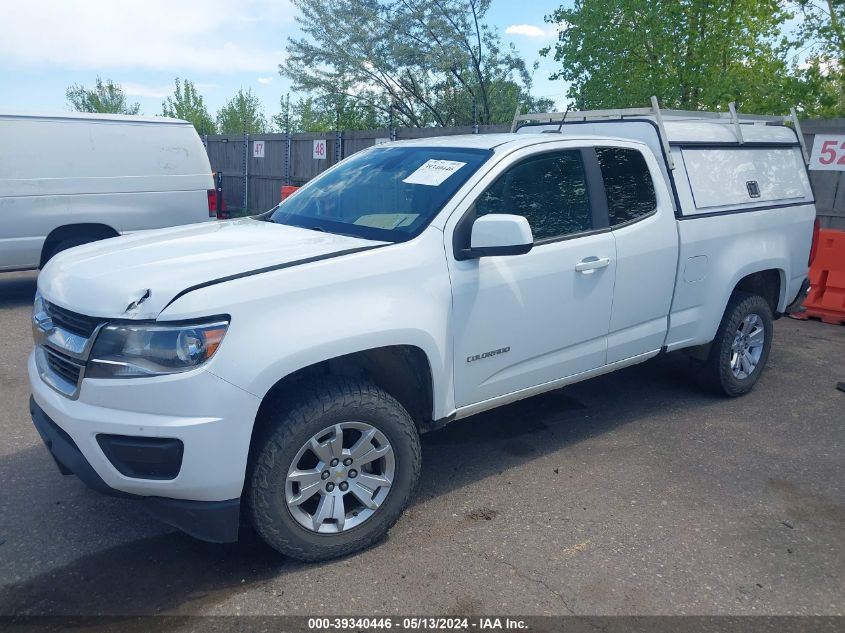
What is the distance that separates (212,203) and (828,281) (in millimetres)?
7577

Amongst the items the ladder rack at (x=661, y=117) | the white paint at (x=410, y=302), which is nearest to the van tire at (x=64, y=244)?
the white paint at (x=410, y=302)

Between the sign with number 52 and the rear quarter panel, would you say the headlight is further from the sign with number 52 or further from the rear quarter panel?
the sign with number 52

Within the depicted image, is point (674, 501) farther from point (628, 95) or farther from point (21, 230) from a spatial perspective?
point (628, 95)

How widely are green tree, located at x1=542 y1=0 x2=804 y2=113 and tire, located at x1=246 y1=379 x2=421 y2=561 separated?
12.3 m

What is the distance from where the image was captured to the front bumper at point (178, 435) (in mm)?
2738

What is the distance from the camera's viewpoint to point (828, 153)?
30.5ft

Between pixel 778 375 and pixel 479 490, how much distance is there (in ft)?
11.4

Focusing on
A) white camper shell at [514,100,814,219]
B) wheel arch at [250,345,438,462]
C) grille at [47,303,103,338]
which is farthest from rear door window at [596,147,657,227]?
grille at [47,303,103,338]

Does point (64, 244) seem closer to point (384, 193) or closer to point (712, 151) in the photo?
point (384, 193)

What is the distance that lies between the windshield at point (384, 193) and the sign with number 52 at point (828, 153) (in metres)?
7.23

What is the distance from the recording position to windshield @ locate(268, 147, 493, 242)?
3.66 metres

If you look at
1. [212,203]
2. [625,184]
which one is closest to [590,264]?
[625,184]

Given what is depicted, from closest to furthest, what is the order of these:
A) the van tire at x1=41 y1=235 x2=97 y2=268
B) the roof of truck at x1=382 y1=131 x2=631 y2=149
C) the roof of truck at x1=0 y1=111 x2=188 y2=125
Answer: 1. the roof of truck at x1=382 y1=131 x2=631 y2=149
2. the roof of truck at x1=0 y1=111 x2=188 y2=125
3. the van tire at x1=41 y1=235 x2=97 y2=268

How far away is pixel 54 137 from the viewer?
8.19 m
